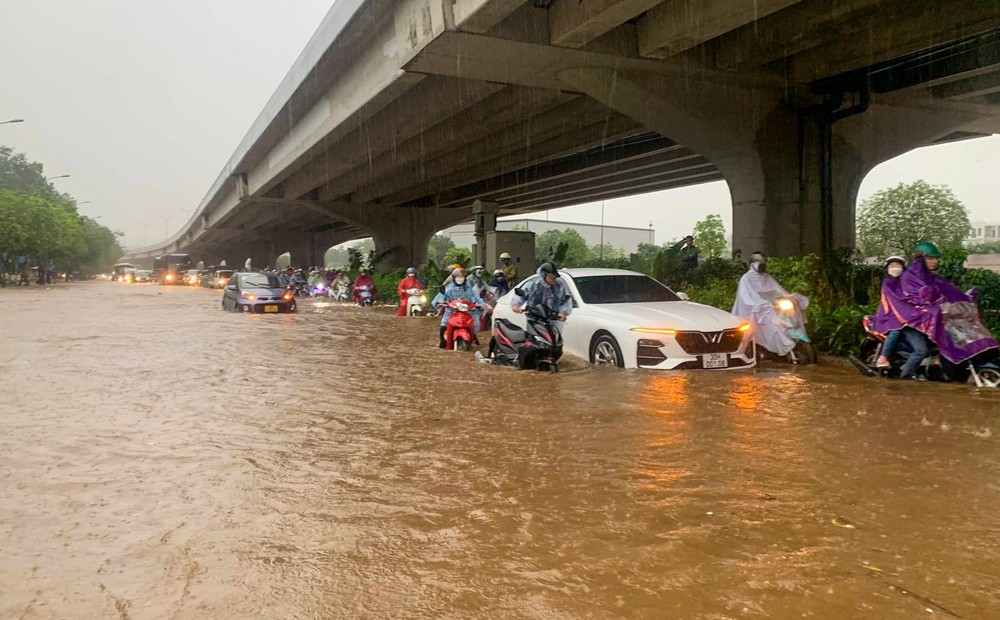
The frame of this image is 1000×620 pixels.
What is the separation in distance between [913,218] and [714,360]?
41300 mm

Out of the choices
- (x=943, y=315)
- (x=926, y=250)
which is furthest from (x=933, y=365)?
(x=926, y=250)

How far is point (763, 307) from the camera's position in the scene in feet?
31.8

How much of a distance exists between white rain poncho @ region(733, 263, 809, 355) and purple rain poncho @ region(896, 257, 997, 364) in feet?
6.13

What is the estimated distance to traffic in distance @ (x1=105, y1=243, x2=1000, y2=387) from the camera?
301 inches

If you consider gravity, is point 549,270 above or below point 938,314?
above

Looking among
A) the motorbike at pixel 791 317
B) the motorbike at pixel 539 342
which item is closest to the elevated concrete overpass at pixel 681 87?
the motorbike at pixel 791 317

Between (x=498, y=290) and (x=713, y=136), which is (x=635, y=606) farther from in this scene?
(x=713, y=136)

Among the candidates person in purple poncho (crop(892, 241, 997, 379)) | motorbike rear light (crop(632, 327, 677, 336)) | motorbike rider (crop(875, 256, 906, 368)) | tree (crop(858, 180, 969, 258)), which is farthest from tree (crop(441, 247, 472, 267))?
tree (crop(858, 180, 969, 258))

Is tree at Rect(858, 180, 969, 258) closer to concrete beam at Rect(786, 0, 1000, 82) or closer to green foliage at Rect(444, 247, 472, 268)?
green foliage at Rect(444, 247, 472, 268)

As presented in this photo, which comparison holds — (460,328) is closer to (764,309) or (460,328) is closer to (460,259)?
(764,309)

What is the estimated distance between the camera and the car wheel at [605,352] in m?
8.89

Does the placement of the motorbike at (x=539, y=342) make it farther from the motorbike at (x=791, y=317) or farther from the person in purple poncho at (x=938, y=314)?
the person in purple poncho at (x=938, y=314)

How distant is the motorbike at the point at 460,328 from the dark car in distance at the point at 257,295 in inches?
446

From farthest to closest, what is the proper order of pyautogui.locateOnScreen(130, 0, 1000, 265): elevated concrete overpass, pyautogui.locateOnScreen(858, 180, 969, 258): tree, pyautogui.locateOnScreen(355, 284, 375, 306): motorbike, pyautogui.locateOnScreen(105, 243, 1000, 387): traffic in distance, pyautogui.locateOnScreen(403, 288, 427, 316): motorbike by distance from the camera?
pyautogui.locateOnScreen(858, 180, 969, 258): tree → pyautogui.locateOnScreen(355, 284, 375, 306): motorbike → pyautogui.locateOnScreen(403, 288, 427, 316): motorbike → pyautogui.locateOnScreen(130, 0, 1000, 265): elevated concrete overpass → pyautogui.locateOnScreen(105, 243, 1000, 387): traffic in distance
